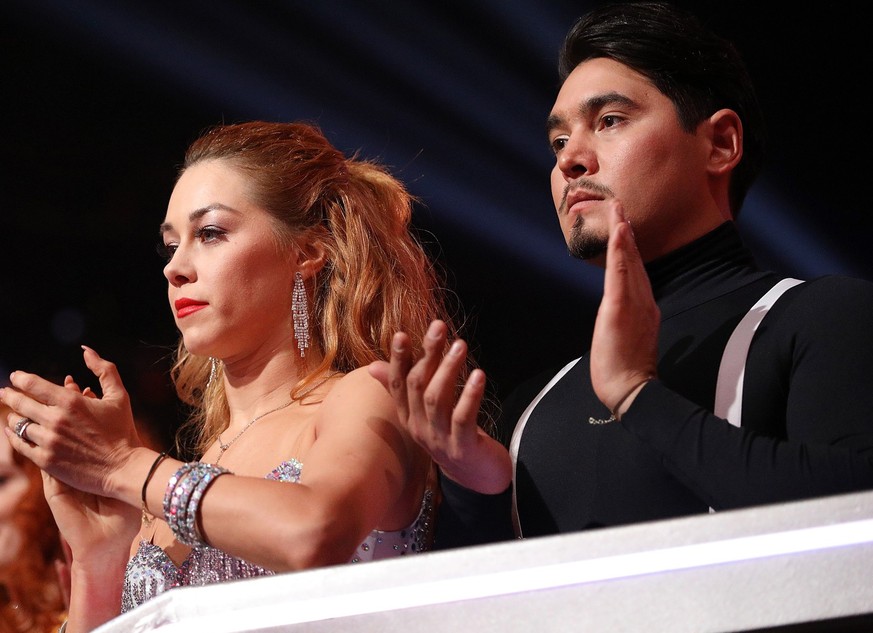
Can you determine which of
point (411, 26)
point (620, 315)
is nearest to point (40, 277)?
point (411, 26)

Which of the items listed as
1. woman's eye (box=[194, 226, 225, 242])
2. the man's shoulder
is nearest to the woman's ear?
woman's eye (box=[194, 226, 225, 242])

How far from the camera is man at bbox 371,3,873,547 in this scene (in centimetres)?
132

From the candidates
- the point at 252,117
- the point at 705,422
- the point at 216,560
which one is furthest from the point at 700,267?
the point at 252,117

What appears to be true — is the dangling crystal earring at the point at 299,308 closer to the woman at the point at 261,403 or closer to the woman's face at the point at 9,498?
the woman at the point at 261,403

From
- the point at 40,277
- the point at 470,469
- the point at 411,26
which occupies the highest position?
the point at 411,26

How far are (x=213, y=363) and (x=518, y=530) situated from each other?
823 millimetres

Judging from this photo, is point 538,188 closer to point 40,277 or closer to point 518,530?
point 518,530

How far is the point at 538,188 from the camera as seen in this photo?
2.47 meters

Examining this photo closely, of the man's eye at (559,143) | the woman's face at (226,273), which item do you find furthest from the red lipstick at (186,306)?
the man's eye at (559,143)

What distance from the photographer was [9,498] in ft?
7.13

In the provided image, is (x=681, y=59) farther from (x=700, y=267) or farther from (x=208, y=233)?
(x=208, y=233)

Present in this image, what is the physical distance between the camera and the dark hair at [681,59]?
1.81 m

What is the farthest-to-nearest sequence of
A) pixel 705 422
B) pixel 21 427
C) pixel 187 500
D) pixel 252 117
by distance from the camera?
pixel 252 117 < pixel 21 427 < pixel 187 500 < pixel 705 422

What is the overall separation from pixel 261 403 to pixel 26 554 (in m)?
0.70
